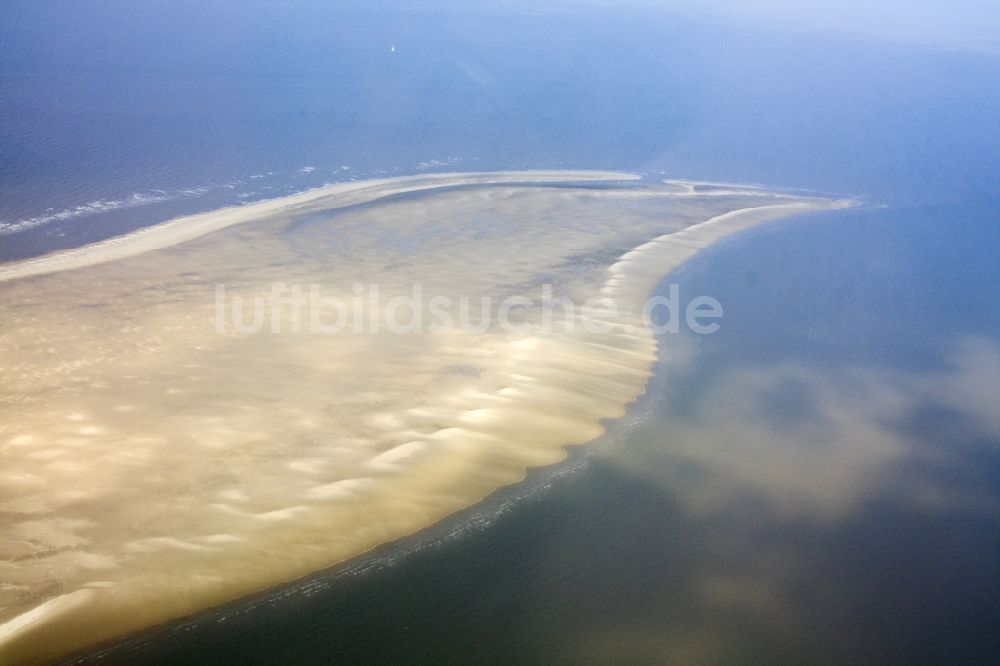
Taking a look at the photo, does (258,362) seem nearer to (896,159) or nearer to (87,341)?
(87,341)

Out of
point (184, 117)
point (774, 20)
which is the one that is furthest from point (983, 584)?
point (774, 20)

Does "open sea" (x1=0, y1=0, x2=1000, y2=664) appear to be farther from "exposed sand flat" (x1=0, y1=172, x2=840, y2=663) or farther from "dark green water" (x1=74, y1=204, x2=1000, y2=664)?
"exposed sand flat" (x1=0, y1=172, x2=840, y2=663)

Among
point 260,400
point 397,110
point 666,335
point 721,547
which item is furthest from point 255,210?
point 721,547

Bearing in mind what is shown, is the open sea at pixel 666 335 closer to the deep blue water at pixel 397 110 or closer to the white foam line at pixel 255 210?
the deep blue water at pixel 397 110

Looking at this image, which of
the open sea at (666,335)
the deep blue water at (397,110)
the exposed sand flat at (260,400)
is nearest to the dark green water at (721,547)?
the open sea at (666,335)

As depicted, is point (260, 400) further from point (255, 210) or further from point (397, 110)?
point (397, 110)

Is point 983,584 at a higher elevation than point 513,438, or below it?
below
